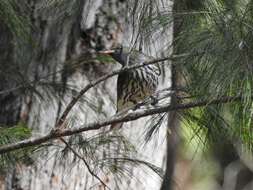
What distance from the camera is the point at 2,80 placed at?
3.59 metres

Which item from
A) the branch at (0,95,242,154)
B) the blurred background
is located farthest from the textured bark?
the branch at (0,95,242,154)

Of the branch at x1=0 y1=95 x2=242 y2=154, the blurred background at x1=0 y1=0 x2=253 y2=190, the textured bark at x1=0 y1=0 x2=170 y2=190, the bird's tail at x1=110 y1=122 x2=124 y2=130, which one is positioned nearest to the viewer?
the branch at x1=0 y1=95 x2=242 y2=154

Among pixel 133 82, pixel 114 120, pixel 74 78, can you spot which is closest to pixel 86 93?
pixel 74 78

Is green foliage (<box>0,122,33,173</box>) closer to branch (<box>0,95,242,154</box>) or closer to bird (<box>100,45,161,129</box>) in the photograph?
branch (<box>0,95,242,154</box>)

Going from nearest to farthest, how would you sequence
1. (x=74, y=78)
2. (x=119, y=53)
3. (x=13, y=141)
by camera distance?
(x=13, y=141), (x=119, y=53), (x=74, y=78)

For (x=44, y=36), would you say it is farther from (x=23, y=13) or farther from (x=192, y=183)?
(x=192, y=183)

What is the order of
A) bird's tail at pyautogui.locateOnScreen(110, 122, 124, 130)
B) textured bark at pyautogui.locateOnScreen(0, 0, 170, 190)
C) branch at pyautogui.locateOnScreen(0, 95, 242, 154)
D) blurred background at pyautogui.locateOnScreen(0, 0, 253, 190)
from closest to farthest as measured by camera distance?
branch at pyautogui.locateOnScreen(0, 95, 242, 154)
blurred background at pyautogui.locateOnScreen(0, 0, 253, 190)
bird's tail at pyautogui.locateOnScreen(110, 122, 124, 130)
textured bark at pyautogui.locateOnScreen(0, 0, 170, 190)

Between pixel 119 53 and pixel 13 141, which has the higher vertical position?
pixel 119 53

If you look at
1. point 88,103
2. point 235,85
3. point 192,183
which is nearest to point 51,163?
point 88,103

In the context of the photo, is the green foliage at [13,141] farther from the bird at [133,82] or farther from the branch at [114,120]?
the bird at [133,82]

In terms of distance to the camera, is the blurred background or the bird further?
the bird

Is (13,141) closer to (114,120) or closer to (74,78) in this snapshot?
(114,120)

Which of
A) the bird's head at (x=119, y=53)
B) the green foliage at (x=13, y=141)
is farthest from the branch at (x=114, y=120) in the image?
the bird's head at (x=119, y=53)

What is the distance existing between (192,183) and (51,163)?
467 centimetres
